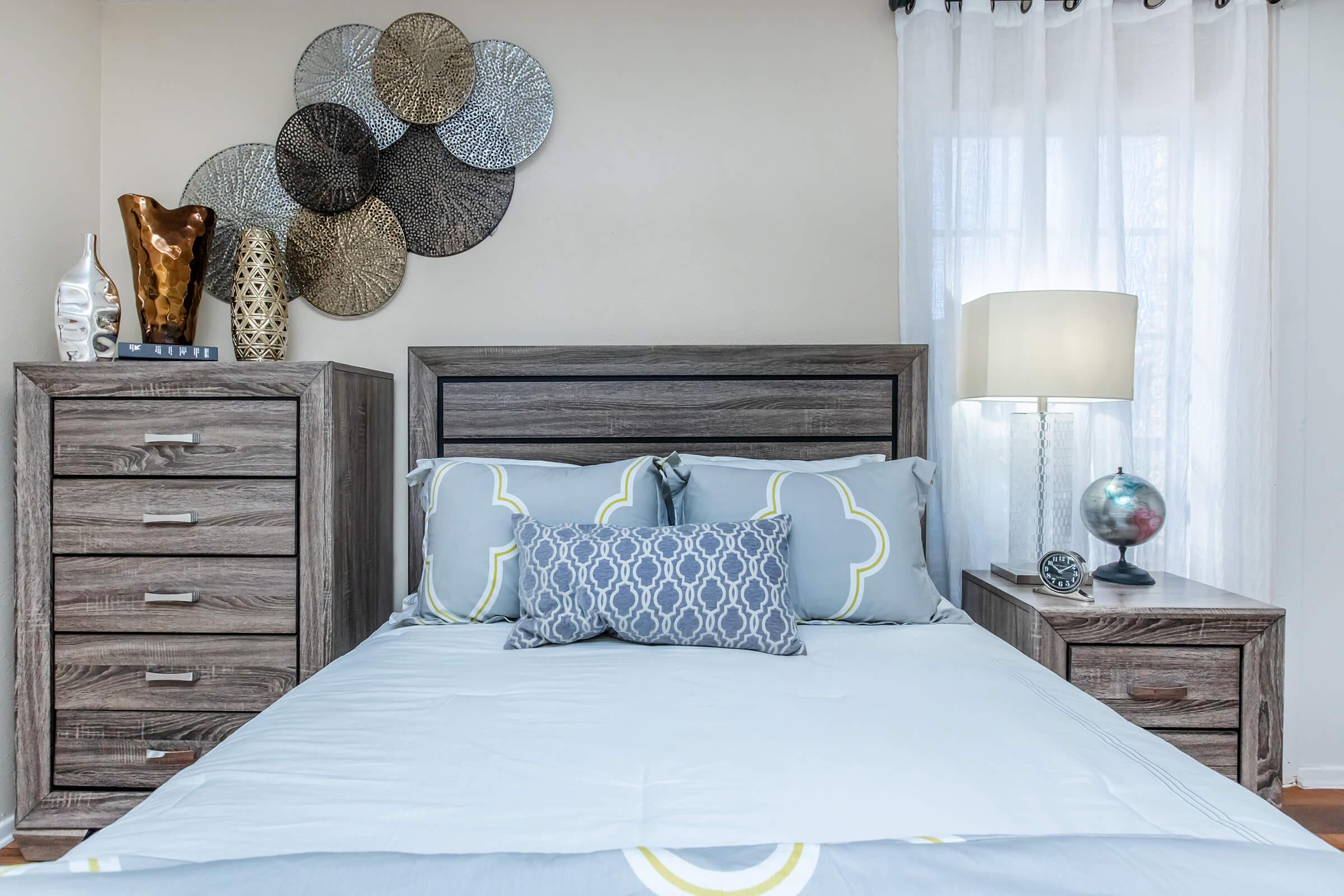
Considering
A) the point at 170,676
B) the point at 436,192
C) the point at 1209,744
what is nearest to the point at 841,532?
the point at 1209,744

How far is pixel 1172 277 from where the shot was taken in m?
2.28

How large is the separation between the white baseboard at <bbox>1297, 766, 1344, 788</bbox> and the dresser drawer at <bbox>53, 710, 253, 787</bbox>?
295 cm

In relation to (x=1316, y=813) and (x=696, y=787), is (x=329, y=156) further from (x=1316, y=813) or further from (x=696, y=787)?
(x=1316, y=813)

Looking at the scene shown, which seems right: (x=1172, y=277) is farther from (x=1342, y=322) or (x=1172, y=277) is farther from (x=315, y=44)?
(x=315, y=44)

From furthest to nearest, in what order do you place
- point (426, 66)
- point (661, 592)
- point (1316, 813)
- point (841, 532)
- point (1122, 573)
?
1. point (426, 66)
2. point (1316, 813)
3. point (1122, 573)
4. point (841, 532)
5. point (661, 592)

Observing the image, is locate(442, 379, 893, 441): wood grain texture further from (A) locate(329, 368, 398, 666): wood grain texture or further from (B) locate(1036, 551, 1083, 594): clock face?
(B) locate(1036, 551, 1083, 594): clock face

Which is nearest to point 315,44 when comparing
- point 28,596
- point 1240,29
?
point 28,596

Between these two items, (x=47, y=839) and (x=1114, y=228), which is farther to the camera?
(x=1114, y=228)

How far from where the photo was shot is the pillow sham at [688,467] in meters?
1.98

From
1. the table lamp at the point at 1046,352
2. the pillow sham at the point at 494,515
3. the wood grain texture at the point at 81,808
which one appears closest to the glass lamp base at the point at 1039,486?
the table lamp at the point at 1046,352

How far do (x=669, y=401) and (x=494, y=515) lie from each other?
643 mm

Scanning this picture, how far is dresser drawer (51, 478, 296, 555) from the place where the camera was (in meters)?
1.94

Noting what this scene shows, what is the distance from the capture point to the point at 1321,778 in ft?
7.77

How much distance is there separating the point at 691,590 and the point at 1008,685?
59cm
